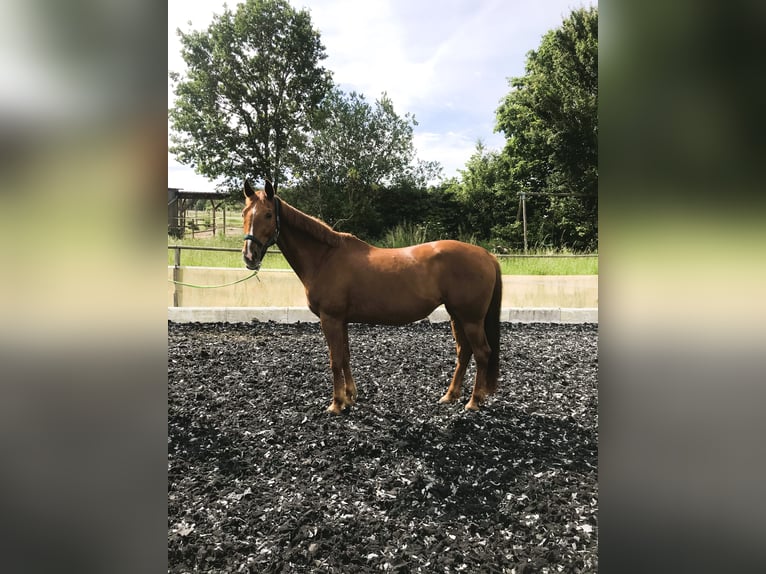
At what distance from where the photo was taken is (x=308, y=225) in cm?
330

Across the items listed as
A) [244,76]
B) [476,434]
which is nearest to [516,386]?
[476,434]

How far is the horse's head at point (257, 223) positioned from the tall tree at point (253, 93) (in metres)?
9.67

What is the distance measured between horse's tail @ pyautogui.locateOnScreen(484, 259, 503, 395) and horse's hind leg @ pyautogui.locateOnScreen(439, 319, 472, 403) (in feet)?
0.67

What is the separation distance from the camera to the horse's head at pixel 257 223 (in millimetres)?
2969

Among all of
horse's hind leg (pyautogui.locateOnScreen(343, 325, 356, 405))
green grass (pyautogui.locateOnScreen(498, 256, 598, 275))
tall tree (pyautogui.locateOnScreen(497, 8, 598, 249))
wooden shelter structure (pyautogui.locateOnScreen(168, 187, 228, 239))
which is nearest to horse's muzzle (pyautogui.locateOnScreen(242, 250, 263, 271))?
horse's hind leg (pyautogui.locateOnScreen(343, 325, 356, 405))

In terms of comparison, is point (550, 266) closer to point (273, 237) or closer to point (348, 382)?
point (348, 382)

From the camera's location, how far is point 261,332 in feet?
19.6

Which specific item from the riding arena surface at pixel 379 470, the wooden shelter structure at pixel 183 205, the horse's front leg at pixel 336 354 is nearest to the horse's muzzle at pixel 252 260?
the horse's front leg at pixel 336 354

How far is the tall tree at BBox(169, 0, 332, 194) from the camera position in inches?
493

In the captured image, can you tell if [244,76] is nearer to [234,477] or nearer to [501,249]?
[501,249]

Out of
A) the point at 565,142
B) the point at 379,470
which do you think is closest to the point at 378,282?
the point at 379,470

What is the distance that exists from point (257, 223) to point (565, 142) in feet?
42.5
